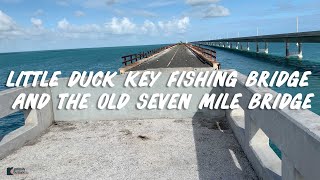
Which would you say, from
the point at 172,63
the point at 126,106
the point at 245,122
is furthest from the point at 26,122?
the point at 172,63

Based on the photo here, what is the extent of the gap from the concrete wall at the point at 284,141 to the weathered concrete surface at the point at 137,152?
509mm

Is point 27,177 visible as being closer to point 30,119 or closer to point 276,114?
point 30,119

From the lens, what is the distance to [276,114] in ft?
15.5

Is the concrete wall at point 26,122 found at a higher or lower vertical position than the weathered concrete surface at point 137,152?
higher

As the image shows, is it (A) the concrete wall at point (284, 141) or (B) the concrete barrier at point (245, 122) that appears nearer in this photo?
(A) the concrete wall at point (284, 141)

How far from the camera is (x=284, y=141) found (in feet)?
14.1

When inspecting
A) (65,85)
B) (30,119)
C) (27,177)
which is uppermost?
(65,85)

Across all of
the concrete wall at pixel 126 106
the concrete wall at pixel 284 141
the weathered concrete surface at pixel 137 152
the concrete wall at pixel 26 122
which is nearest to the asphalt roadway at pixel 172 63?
the concrete wall at pixel 126 106

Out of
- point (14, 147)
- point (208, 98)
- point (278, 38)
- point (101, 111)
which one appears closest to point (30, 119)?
point (14, 147)


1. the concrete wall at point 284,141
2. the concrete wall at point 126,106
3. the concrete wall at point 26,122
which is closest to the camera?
the concrete wall at point 284,141

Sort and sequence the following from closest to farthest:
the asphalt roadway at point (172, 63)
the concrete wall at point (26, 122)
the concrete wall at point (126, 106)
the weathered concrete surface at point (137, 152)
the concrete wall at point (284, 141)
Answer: the concrete wall at point (284, 141)
the weathered concrete surface at point (137, 152)
the concrete wall at point (26, 122)
the concrete wall at point (126, 106)
the asphalt roadway at point (172, 63)

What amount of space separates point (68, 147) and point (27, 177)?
177 cm

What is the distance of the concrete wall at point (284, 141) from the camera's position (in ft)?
11.5

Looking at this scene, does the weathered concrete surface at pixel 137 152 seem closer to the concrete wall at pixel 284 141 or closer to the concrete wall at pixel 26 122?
the concrete wall at pixel 26 122
